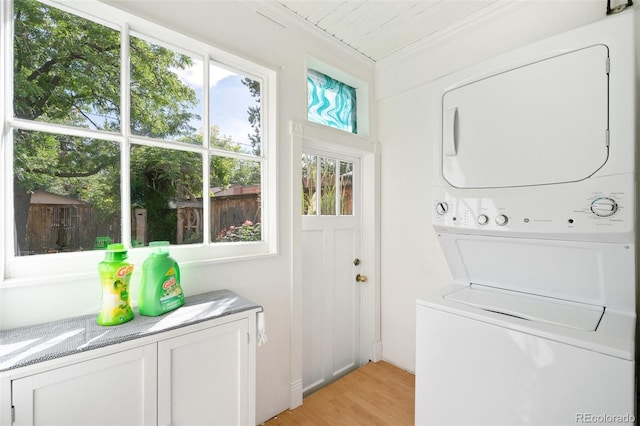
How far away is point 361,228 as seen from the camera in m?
2.74

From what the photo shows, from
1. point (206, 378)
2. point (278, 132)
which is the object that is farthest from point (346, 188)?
point (206, 378)

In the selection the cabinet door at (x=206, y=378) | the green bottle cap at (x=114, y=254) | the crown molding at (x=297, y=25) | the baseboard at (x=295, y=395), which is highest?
the crown molding at (x=297, y=25)

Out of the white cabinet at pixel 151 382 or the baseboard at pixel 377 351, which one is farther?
the baseboard at pixel 377 351

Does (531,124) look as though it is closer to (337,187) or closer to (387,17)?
(387,17)

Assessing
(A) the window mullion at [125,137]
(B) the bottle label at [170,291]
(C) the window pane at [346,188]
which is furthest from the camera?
(C) the window pane at [346,188]

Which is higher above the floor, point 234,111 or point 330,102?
point 330,102

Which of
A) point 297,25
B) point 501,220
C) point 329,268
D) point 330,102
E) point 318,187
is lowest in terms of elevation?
point 329,268

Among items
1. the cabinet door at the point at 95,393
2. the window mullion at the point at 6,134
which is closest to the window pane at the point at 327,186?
the cabinet door at the point at 95,393

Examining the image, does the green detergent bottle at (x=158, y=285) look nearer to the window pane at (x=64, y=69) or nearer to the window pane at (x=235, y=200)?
the window pane at (x=235, y=200)

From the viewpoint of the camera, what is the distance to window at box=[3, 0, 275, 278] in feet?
4.06

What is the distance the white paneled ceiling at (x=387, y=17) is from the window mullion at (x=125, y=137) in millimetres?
1010

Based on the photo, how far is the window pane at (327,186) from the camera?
8.16ft

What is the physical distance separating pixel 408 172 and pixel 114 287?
216 cm

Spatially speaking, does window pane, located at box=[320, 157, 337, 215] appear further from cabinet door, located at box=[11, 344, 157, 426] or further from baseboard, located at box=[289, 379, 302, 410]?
cabinet door, located at box=[11, 344, 157, 426]
